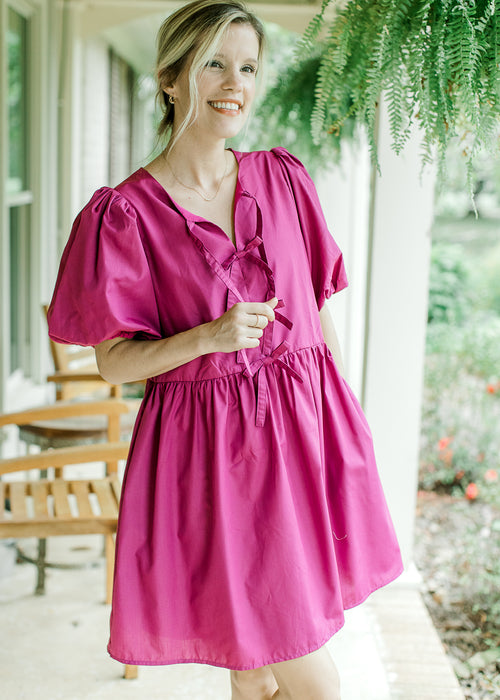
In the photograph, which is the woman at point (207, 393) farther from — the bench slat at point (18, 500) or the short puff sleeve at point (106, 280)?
the bench slat at point (18, 500)

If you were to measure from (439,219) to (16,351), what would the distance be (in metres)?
6.28

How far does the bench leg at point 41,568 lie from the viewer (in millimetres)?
2691

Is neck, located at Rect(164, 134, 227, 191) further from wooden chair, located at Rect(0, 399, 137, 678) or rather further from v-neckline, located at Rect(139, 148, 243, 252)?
wooden chair, located at Rect(0, 399, 137, 678)

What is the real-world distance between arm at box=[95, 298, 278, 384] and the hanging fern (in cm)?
54

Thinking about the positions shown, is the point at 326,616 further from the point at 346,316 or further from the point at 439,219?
the point at 439,219

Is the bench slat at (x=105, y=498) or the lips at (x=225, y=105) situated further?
the bench slat at (x=105, y=498)

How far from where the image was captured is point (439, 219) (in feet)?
30.9

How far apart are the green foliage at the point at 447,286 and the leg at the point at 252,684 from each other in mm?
5236

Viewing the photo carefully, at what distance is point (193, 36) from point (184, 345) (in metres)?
0.57

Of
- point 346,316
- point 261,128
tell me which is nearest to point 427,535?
point 346,316

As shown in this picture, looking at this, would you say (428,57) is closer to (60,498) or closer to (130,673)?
(60,498)

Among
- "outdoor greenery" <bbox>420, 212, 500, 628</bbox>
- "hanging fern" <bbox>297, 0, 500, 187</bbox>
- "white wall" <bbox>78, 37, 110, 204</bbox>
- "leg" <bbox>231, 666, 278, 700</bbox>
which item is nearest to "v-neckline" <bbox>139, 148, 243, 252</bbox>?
"hanging fern" <bbox>297, 0, 500, 187</bbox>

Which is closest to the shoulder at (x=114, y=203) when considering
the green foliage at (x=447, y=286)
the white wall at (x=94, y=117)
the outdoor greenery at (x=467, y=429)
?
the outdoor greenery at (x=467, y=429)

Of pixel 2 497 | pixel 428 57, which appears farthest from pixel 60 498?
pixel 428 57
